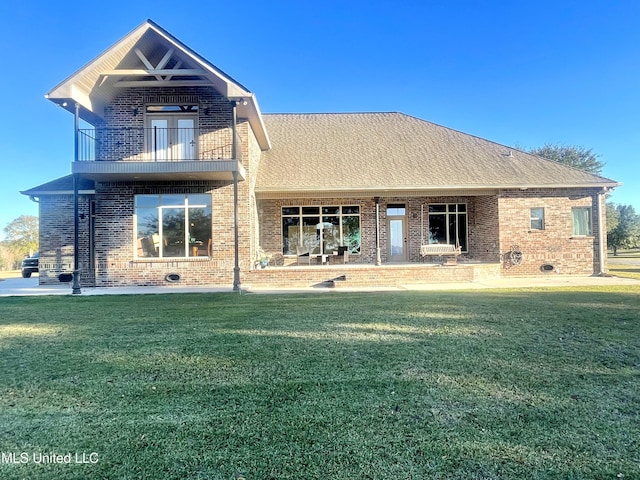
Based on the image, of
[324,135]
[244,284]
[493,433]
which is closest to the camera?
[493,433]

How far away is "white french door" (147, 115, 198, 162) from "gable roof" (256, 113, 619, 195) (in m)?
2.93

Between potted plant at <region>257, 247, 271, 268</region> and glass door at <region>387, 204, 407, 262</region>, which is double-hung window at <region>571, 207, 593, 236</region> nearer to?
glass door at <region>387, 204, 407, 262</region>

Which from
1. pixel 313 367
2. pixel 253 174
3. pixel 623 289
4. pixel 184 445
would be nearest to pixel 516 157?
pixel 623 289

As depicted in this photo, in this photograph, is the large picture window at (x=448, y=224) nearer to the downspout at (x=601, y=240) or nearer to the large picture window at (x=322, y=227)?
the large picture window at (x=322, y=227)

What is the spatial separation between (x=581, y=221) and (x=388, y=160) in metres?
8.25

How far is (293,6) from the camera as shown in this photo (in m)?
17.0

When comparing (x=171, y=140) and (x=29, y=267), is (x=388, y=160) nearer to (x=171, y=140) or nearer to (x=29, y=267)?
(x=171, y=140)

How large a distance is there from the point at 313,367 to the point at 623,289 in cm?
1077

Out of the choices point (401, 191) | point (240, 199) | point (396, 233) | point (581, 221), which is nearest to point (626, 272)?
point (581, 221)

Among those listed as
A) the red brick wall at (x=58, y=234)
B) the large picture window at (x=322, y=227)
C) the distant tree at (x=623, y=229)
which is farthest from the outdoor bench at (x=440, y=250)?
the distant tree at (x=623, y=229)

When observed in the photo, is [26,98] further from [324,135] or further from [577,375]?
[577,375]

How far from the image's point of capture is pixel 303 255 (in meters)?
15.4

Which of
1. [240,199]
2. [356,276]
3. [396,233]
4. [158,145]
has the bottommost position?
[356,276]

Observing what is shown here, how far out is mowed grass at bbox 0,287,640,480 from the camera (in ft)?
7.30
